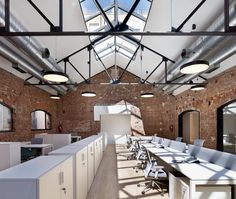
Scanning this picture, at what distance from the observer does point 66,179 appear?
9.35 feet

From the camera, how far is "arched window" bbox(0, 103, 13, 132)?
790cm

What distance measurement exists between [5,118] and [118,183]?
4686mm

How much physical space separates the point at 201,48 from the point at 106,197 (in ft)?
11.7

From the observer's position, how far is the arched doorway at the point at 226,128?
26.0 feet

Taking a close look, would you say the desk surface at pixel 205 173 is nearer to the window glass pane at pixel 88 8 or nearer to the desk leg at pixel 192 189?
the desk leg at pixel 192 189

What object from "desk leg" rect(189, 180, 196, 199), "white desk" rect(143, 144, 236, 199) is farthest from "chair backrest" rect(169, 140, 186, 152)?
"desk leg" rect(189, 180, 196, 199)

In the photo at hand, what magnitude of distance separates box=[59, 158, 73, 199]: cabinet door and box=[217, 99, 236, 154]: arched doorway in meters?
6.25

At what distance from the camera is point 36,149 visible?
7.16m

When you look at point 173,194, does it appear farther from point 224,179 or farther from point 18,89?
point 18,89

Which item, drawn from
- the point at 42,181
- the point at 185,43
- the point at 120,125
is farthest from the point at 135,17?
the point at 120,125

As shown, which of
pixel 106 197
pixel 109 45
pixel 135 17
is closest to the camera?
pixel 106 197

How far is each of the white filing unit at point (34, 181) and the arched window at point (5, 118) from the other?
6030mm

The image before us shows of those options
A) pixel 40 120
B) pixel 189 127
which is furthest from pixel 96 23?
pixel 189 127

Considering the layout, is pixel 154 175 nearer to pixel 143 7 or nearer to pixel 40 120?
pixel 143 7
